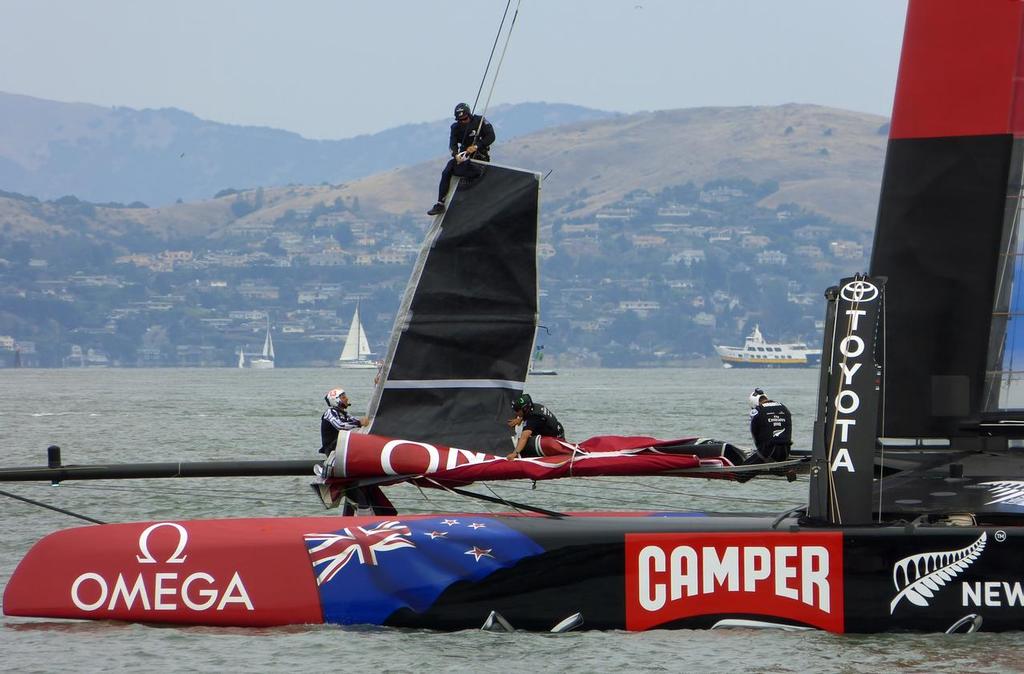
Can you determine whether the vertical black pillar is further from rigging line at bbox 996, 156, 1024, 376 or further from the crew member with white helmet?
rigging line at bbox 996, 156, 1024, 376

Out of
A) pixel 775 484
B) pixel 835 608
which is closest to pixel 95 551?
pixel 835 608

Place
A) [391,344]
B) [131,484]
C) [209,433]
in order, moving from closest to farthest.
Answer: [391,344]
[131,484]
[209,433]

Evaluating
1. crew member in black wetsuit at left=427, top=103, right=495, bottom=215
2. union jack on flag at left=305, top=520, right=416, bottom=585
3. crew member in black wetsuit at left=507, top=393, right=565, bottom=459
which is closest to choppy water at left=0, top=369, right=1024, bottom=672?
union jack on flag at left=305, top=520, right=416, bottom=585

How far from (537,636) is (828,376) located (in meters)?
2.38

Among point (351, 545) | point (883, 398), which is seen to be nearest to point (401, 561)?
point (351, 545)

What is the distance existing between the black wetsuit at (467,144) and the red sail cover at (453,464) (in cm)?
185

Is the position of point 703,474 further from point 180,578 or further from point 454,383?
point 180,578

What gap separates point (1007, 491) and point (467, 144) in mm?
4248

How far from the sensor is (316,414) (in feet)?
171

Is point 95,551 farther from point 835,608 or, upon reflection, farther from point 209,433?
point 209,433

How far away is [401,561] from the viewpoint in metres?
9.80

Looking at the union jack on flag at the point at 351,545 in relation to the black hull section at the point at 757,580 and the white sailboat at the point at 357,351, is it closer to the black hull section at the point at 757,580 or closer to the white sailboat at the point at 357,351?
the black hull section at the point at 757,580

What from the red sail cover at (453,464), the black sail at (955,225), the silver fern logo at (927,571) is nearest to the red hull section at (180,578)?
the red sail cover at (453,464)

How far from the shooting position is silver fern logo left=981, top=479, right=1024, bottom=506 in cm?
959
